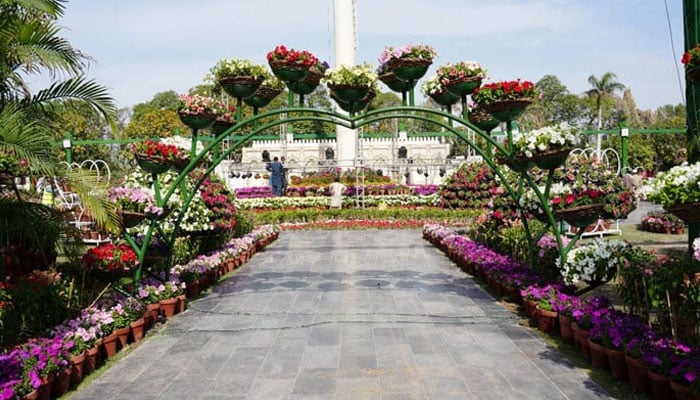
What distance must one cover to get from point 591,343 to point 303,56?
4032mm

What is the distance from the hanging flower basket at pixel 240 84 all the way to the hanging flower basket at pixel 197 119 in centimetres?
40

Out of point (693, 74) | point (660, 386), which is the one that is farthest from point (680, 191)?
point (660, 386)

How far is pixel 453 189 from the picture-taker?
1881 centimetres

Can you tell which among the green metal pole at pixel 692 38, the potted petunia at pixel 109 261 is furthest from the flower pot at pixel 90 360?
the green metal pole at pixel 692 38

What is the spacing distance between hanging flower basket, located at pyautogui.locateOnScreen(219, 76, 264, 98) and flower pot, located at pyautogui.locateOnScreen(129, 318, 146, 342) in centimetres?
265

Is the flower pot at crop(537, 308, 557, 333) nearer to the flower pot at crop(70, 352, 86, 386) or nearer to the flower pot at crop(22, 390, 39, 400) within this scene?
the flower pot at crop(70, 352, 86, 386)

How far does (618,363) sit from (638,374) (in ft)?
0.91

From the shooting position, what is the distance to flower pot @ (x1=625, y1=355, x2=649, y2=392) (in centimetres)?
400

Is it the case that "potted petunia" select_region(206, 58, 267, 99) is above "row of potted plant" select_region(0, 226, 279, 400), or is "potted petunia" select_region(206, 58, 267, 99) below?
above

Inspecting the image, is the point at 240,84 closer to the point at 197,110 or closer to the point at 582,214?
the point at 197,110

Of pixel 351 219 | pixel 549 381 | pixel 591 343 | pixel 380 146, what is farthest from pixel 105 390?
pixel 380 146

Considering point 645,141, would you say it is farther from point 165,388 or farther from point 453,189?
point 165,388

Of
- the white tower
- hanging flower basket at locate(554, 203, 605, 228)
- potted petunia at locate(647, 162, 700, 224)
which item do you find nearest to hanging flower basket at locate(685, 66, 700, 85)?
potted petunia at locate(647, 162, 700, 224)

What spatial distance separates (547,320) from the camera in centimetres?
568
